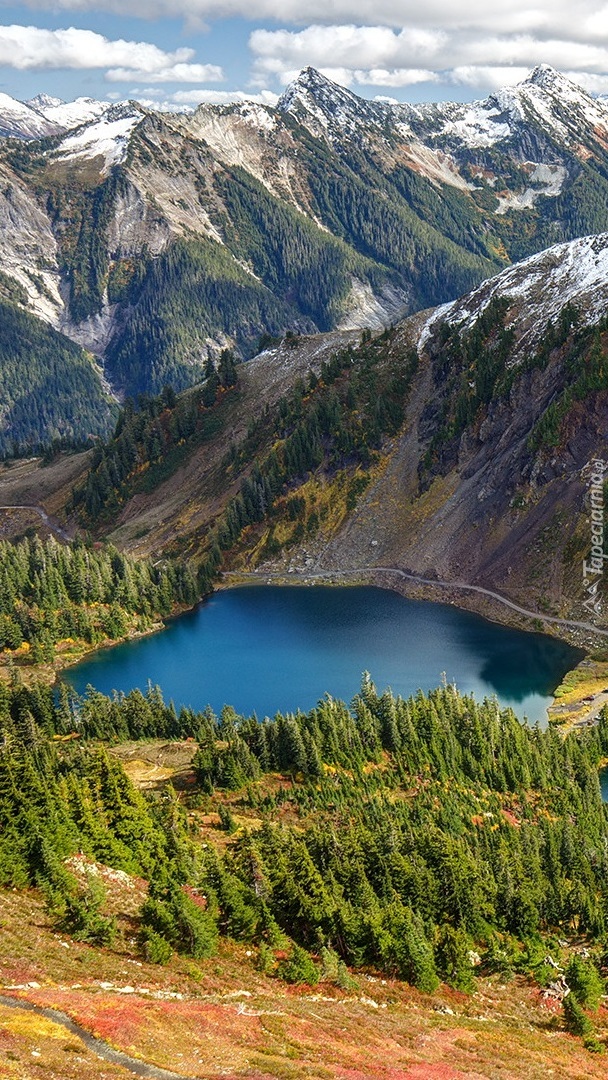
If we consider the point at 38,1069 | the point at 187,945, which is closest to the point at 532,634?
the point at 187,945

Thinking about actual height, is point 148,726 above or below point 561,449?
below

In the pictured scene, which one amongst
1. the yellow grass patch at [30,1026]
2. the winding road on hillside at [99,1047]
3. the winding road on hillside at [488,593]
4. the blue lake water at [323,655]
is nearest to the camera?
the yellow grass patch at [30,1026]

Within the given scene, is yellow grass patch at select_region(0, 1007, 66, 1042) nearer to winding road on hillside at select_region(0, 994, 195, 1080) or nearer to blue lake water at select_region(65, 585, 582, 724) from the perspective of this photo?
winding road on hillside at select_region(0, 994, 195, 1080)

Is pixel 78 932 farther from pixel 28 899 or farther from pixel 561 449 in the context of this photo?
pixel 561 449

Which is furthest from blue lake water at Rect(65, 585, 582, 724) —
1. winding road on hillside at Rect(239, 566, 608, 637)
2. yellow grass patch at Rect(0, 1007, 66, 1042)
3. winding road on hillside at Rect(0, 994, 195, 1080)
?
yellow grass patch at Rect(0, 1007, 66, 1042)

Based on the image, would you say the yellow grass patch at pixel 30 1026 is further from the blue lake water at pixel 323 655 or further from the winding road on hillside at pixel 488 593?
the winding road on hillside at pixel 488 593

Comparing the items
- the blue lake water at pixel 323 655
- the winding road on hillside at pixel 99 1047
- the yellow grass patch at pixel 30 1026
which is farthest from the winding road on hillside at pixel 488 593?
the yellow grass patch at pixel 30 1026
